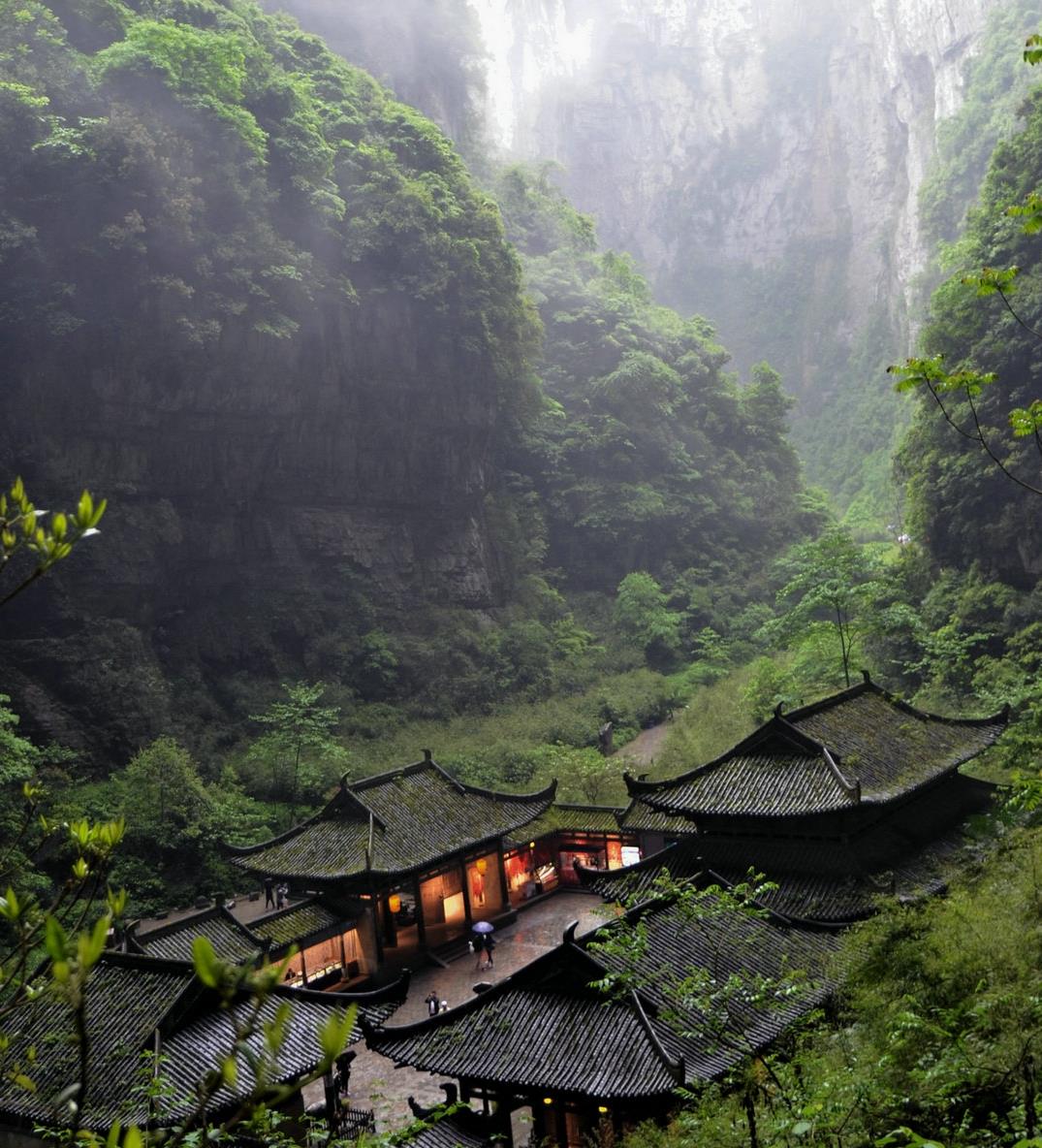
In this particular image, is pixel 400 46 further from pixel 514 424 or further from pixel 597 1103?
pixel 597 1103

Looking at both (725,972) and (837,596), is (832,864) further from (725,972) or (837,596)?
(837,596)

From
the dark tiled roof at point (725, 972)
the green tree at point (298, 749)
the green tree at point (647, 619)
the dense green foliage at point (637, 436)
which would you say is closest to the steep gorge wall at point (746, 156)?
the dense green foliage at point (637, 436)

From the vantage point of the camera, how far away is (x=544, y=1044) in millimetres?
13312

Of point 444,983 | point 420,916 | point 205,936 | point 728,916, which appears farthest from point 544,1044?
point 420,916

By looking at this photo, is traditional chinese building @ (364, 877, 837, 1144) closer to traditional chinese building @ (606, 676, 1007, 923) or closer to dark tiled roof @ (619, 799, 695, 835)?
traditional chinese building @ (606, 676, 1007, 923)

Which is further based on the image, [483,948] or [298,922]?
[483,948]

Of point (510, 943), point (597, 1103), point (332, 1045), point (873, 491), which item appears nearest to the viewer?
point (332, 1045)

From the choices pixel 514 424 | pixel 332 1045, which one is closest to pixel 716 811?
pixel 332 1045

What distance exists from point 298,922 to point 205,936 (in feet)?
10.9

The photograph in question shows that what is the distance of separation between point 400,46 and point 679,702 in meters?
47.1

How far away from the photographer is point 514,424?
5616 cm

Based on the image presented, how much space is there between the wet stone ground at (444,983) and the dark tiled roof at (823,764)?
10.5ft

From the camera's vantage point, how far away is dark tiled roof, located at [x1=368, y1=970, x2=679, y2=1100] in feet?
40.6

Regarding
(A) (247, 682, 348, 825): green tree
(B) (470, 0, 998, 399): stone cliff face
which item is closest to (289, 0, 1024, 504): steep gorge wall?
(B) (470, 0, 998, 399): stone cliff face
